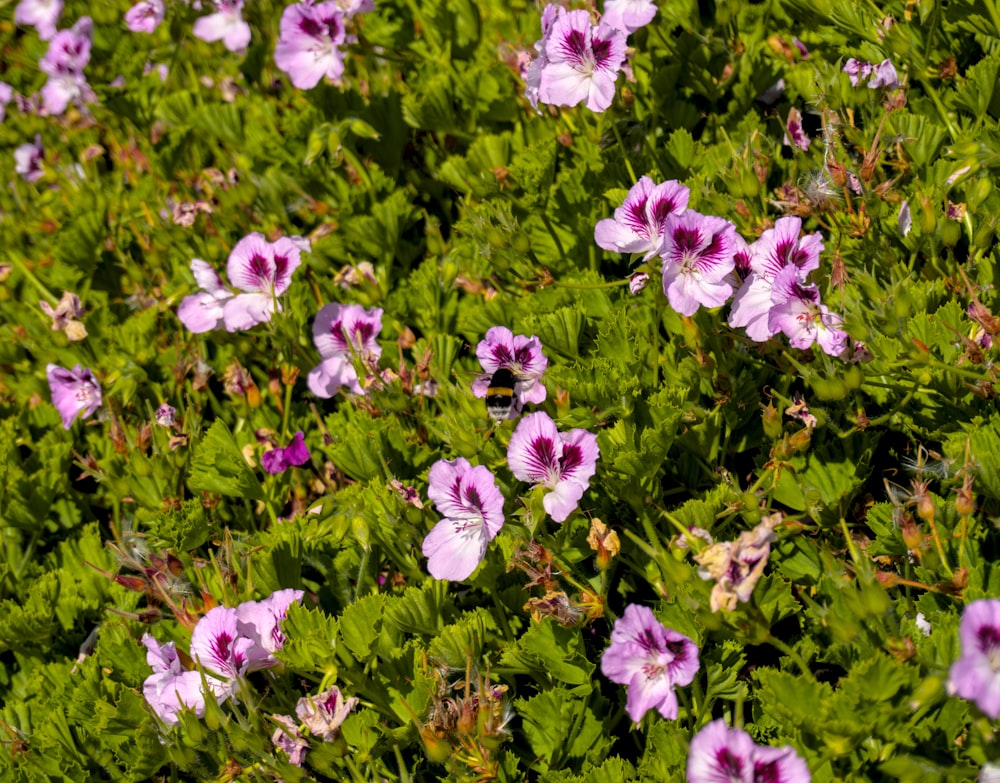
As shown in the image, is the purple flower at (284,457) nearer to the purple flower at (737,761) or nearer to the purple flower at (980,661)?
the purple flower at (737,761)

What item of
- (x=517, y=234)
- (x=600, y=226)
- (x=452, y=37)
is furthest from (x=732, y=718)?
(x=452, y=37)

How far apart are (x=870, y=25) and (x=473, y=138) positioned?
4.84 feet

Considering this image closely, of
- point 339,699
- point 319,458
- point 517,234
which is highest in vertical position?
point 517,234

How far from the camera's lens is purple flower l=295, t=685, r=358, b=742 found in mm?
2371

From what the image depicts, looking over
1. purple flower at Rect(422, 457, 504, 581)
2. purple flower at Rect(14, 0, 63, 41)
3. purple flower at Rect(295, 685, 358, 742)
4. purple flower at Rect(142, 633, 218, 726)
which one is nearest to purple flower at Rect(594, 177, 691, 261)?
purple flower at Rect(422, 457, 504, 581)

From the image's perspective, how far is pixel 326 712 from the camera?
7.89ft

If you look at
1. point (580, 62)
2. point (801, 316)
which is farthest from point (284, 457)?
point (801, 316)

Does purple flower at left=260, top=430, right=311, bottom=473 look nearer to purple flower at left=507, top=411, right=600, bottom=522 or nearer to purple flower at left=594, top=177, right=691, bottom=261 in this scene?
purple flower at left=507, top=411, right=600, bottom=522

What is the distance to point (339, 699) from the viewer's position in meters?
2.40

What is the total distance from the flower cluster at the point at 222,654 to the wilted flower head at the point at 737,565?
1.15 meters

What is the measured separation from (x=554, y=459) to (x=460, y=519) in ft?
1.00

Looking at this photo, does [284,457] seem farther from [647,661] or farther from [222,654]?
[647,661]

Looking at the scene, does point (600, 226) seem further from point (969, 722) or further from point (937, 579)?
point (969, 722)

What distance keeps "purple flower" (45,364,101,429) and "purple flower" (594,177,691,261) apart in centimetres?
203
